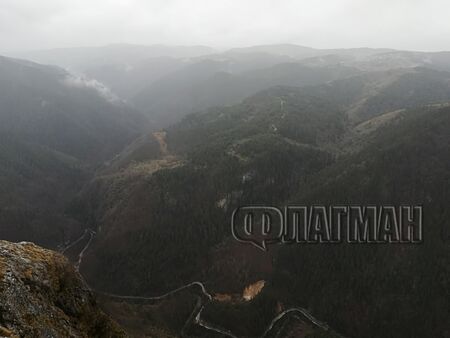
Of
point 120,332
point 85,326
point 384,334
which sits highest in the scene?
point 85,326

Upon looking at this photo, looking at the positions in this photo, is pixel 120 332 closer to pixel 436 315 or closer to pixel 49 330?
pixel 49 330

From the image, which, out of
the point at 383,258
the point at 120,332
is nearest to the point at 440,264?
the point at 383,258

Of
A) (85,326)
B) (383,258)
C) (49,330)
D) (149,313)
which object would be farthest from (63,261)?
(383,258)

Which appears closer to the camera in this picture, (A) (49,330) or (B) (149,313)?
(A) (49,330)

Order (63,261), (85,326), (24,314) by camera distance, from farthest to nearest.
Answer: (63,261) → (85,326) → (24,314)

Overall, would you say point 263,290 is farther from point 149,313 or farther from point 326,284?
point 149,313

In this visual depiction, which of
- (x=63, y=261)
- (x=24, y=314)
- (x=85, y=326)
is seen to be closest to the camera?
(x=24, y=314)

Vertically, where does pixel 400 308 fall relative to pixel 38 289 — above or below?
below
